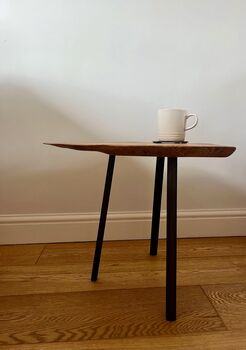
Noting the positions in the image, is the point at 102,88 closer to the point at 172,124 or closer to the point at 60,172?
the point at 60,172

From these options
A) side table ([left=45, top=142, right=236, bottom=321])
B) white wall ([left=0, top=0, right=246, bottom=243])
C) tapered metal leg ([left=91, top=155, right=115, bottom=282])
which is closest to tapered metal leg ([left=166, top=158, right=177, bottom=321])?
side table ([left=45, top=142, right=236, bottom=321])

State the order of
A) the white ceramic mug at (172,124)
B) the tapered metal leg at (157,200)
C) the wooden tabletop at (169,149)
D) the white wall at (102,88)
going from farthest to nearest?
the white wall at (102,88) < the tapered metal leg at (157,200) < the white ceramic mug at (172,124) < the wooden tabletop at (169,149)

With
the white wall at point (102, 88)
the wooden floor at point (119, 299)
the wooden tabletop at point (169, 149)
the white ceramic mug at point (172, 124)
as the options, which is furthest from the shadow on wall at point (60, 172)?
the wooden tabletop at point (169, 149)

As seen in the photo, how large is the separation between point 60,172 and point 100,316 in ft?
2.02

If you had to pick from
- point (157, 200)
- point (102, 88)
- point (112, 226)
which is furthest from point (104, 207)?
point (102, 88)

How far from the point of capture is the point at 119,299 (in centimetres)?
76

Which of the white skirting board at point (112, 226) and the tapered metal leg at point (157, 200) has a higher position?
the tapered metal leg at point (157, 200)

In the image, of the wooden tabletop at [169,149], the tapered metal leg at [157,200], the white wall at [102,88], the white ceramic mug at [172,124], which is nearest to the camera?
the wooden tabletop at [169,149]

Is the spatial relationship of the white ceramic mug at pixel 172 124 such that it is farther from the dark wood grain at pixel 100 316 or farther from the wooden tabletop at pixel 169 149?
the dark wood grain at pixel 100 316

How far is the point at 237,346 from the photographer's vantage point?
57cm

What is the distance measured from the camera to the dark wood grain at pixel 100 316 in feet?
2.02

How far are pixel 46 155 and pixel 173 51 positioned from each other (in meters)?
0.65

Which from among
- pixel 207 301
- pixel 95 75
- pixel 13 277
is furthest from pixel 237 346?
pixel 95 75

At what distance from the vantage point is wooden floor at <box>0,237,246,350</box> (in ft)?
1.96
